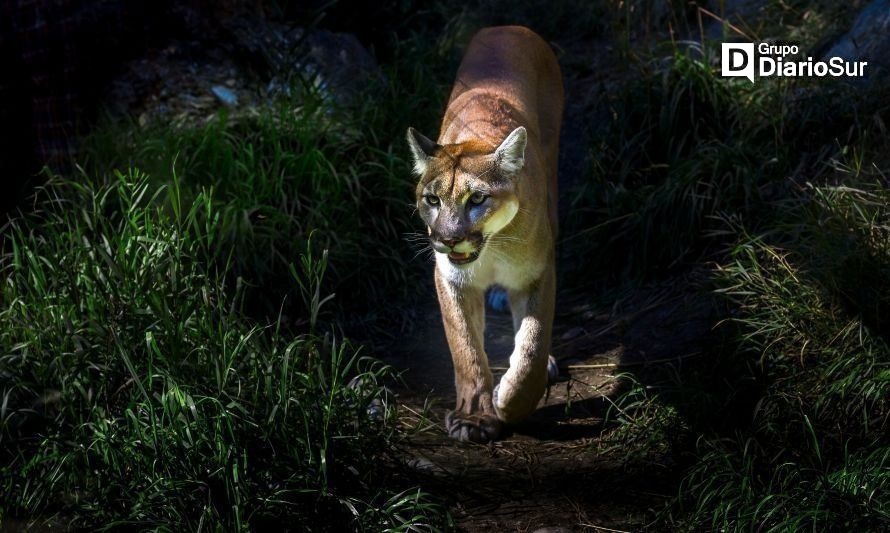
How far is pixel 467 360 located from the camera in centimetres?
486

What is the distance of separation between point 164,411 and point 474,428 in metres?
1.49

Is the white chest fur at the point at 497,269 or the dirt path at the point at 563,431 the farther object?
the white chest fur at the point at 497,269

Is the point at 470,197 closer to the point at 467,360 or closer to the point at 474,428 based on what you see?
the point at 467,360

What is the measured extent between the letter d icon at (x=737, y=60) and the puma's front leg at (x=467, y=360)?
2702 millimetres

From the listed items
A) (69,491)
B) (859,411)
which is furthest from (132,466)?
(859,411)

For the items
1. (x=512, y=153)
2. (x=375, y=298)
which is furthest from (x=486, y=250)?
(x=375, y=298)

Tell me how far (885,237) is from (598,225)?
1.95 m

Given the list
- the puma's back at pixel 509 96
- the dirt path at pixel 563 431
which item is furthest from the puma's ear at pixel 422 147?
the dirt path at pixel 563 431

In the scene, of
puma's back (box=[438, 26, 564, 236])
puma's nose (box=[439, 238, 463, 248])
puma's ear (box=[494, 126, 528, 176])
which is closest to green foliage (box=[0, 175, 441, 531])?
puma's nose (box=[439, 238, 463, 248])

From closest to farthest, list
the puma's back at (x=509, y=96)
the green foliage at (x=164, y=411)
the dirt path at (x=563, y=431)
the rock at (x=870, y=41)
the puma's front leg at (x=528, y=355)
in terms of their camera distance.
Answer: the green foliage at (x=164, y=411)
the dirt path at (x=563, y=431)
the puma's front leg at (x=528, y=355)
the puma's back at (x=509, y=96)
the rock at (x=870, y=41)

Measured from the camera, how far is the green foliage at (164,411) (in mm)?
3666

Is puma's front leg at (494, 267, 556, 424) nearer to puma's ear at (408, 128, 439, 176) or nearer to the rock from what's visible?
puma's ear at (408, 128, 439, 176)

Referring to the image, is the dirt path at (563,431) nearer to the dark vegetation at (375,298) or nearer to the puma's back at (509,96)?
the dark vegetation at (375,298)

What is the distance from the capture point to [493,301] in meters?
6.32
